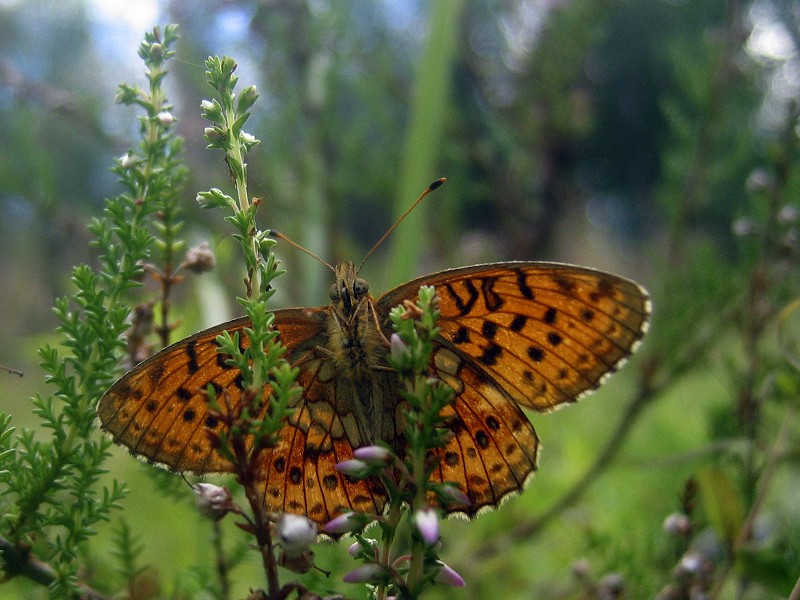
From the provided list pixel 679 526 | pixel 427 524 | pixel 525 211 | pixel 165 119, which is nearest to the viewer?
pixel 427 524

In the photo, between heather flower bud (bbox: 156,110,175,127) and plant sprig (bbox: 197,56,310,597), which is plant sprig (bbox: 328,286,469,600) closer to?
plant sprig (bbox: 197,56,310,597)

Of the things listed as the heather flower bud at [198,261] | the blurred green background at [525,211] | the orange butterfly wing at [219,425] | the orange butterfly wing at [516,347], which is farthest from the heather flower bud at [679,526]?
the heather flower bud at [198,261]

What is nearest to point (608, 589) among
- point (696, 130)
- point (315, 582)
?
point (315, 582)

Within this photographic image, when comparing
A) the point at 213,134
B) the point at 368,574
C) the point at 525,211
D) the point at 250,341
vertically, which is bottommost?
the point at 368,574

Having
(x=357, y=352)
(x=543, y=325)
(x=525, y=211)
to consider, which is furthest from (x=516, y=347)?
(x=525, y=211)

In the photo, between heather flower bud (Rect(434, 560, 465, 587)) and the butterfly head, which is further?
the butterfly head

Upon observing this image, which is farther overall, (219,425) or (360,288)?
(360,288)

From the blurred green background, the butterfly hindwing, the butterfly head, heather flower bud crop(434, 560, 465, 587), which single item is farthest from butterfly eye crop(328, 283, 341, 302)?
heather flower bud crop(434, 560, 465, 587)

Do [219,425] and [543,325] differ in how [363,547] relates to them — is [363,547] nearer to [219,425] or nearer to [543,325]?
[219,425]
